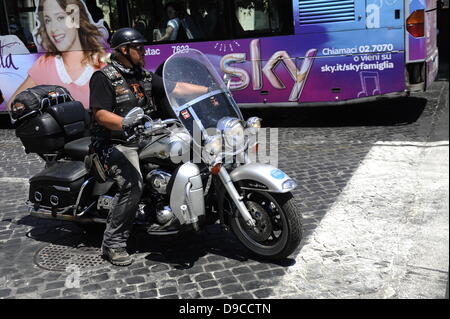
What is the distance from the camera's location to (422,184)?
5.62 m

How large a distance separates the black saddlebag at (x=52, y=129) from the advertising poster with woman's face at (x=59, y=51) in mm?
4784

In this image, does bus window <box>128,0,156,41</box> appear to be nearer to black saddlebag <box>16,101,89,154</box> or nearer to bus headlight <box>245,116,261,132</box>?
black saddlebag <box>16,101,89,154</box>

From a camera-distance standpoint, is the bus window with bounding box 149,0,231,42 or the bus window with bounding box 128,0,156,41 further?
the bus window with bounding box 128,0,156,41

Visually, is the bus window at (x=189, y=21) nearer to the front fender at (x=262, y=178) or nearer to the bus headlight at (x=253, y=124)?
the bus headlight at (x=253, y=124)

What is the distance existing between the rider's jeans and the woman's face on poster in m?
6.00

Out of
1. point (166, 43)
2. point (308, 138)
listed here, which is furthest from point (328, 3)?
point (166, 43)

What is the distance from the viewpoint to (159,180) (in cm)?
417

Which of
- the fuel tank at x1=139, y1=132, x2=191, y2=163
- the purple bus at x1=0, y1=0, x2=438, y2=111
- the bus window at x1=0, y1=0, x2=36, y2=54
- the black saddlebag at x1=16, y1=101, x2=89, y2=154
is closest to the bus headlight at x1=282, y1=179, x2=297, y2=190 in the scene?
the fuel tank at x1=139, y1=132, x2=191, y2=163

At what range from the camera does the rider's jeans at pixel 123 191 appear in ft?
13.7

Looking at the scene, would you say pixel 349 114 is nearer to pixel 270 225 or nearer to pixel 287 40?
pixel 287 40

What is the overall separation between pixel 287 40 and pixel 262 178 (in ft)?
16.7

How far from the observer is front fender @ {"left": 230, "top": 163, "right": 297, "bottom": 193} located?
12.6 feet

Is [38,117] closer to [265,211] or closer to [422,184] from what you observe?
[265,211]
